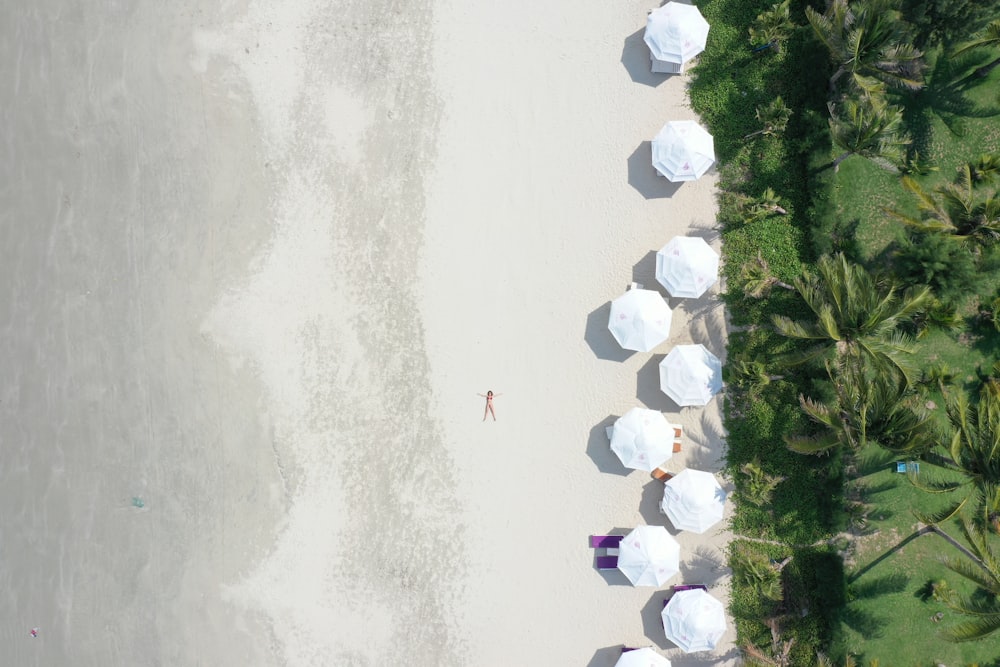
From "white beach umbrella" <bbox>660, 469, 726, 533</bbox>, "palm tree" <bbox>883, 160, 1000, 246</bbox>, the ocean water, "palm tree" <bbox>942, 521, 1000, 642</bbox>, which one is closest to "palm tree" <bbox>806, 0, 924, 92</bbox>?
"palm tree" <bbox>883, 160, 1000, 246</bbox>

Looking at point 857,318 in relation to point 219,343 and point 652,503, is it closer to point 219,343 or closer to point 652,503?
point 652,503

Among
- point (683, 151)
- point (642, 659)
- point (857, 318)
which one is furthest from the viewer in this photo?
point (683, 151)

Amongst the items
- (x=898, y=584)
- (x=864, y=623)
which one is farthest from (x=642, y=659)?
(x=898, y=584)

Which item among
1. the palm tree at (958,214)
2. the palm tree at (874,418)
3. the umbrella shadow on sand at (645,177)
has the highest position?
the umbrella shadow on sand at (645,177)

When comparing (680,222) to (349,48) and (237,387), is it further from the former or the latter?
(237,387)

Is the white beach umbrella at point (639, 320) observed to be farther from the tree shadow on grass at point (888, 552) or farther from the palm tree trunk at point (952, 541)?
the palm tree trunk at point (952, 541)

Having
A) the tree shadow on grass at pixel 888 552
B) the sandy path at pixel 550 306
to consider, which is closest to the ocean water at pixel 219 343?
the sandy path at pixel 550 306
